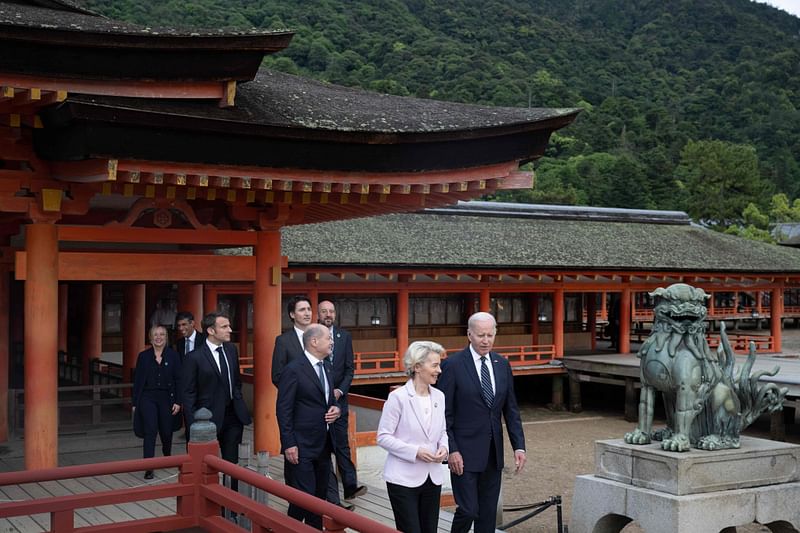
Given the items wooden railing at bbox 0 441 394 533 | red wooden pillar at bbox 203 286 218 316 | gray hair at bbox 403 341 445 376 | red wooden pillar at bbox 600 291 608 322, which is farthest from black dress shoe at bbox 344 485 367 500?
red wooden pillar at bbox 600 291 608 322

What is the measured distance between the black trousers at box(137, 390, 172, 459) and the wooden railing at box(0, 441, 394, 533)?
234cm

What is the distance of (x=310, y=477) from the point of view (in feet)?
24.0

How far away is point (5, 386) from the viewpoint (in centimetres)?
1219

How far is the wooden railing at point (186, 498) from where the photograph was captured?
6.38 metres

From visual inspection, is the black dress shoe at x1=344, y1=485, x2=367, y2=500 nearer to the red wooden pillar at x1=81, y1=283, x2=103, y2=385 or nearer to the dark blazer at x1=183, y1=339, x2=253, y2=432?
the dark blazer at x1=183, y1=339, x2=253, y2=432

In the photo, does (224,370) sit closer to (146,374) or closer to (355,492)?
(146,374)

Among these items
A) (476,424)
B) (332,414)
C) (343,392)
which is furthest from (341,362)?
(476,424)

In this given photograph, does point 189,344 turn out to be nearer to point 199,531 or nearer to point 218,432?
point 218,432

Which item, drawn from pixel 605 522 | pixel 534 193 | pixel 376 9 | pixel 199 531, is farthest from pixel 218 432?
pixel 376 9

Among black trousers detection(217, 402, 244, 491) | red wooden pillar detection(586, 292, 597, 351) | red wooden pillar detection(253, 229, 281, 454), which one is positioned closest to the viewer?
black trousers detection(217, 402, 244, 491)

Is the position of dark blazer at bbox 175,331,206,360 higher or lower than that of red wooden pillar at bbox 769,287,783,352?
higher

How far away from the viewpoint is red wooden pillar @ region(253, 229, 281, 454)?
450 inches

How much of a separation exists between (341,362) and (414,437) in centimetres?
307

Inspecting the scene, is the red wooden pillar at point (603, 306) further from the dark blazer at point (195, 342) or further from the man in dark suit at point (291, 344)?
the man in dark suit at point (291, 344)
